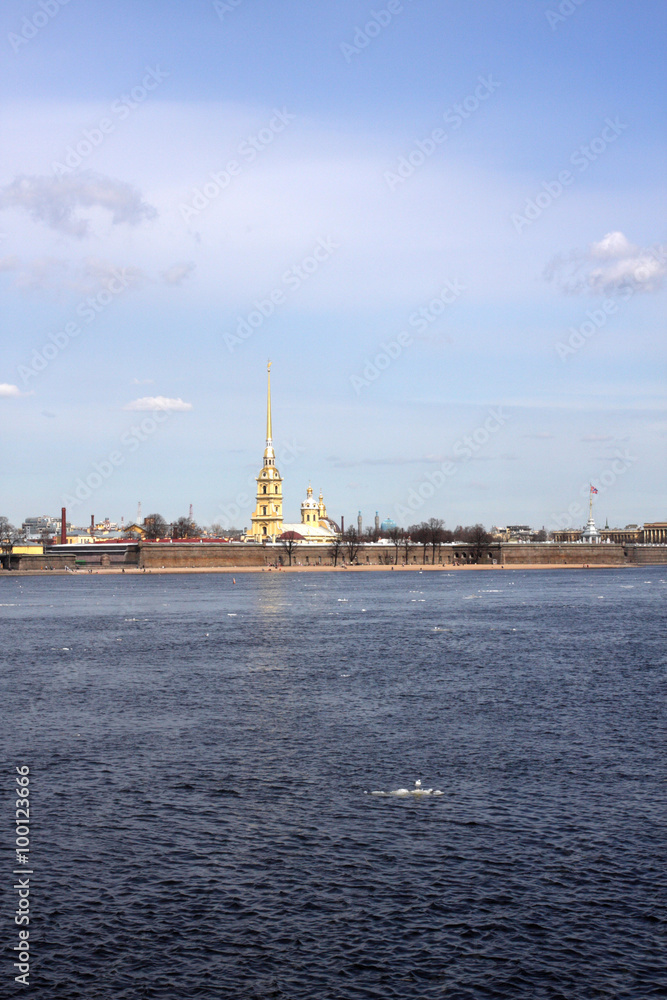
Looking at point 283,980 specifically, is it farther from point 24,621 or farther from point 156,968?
point 24,621

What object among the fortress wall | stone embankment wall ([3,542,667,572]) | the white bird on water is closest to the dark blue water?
the white bird on water

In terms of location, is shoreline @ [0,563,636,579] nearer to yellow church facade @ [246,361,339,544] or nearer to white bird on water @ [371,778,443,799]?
yellow church facade @ [246,361,339,544]

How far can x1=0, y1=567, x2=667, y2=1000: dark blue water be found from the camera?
40.0 ft

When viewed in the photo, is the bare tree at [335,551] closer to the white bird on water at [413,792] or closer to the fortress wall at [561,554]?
the fortress wall at [561,554]

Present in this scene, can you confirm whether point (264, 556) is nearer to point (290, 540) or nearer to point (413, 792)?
point (290, 540)

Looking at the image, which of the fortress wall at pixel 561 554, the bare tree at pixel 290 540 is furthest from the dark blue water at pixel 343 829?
the fortress wall at pixel 561 554

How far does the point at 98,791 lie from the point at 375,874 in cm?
645

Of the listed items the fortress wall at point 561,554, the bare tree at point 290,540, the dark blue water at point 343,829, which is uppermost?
the bare tree at point 290,540

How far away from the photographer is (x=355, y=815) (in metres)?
17.5

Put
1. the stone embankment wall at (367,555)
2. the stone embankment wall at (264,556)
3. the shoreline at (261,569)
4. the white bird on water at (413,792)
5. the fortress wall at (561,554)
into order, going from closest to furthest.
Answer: the white bird on water at (413,792)
the shoreline at (261,569)
the stone embankment wall at (264,556)
the stone embankment wall at (367,555)
the fortress wall at (561,554)

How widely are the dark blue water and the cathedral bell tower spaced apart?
464 ft

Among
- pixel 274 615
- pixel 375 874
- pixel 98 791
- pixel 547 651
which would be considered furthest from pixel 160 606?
pixel 375 874

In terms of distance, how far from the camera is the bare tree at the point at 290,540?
169125 millimetres

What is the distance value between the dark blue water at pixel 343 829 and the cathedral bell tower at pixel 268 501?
14153 cm
